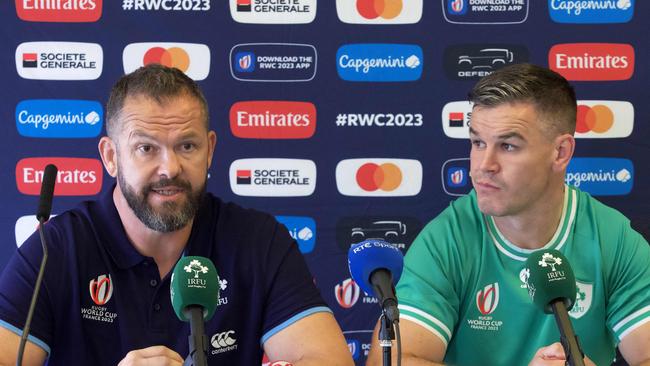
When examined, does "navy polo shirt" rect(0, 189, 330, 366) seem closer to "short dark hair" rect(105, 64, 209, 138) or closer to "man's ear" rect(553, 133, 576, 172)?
"short dark hair" rect(105, 64, 209, 138)

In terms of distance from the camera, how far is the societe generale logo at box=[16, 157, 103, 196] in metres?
2.87

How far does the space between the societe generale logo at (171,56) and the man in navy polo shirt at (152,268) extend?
712 millimetres

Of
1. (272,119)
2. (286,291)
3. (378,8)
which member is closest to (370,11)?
(378,8)

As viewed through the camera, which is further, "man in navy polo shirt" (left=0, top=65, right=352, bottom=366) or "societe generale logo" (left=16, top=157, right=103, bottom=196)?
"societe generale logo" (left=16, top=157, right=103, bottom=196)

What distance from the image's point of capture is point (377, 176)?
2904mm

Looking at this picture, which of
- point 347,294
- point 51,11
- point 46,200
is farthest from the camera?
point 347,294

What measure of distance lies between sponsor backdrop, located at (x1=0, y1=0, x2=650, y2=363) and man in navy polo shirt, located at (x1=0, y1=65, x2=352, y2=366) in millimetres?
704

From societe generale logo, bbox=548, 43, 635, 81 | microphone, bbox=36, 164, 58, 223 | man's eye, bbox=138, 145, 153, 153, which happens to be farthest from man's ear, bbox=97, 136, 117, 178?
societe generale logo, bbox=548, 43, 635, 81

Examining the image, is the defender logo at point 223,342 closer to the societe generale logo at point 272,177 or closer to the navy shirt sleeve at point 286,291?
the navy shirt sleeve at point 286,291

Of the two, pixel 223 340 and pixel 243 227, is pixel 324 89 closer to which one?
pixel 243 227

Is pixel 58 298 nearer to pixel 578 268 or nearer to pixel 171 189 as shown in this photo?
pixel 171 189

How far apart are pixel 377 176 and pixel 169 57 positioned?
32.4 inches

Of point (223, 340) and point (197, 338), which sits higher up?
point (197, 338)

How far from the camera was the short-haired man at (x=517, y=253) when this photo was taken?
7.36ft
